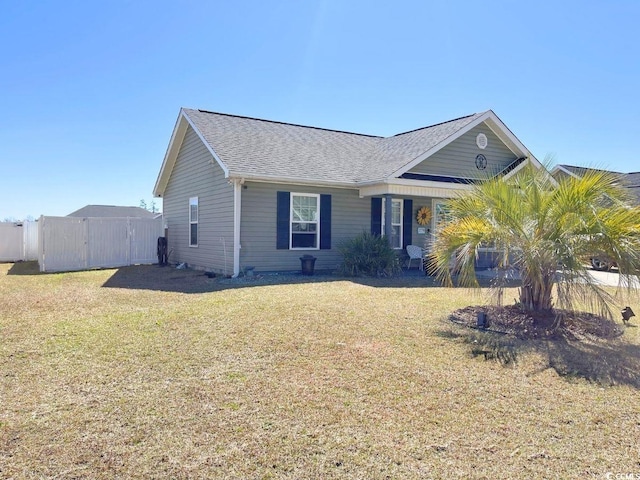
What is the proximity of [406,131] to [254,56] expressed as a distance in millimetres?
6647

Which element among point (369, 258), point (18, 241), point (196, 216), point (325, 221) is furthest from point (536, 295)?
point (18, 241)

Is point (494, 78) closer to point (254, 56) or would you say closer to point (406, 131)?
point (406, 131)

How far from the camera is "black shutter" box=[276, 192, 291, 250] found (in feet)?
41.7

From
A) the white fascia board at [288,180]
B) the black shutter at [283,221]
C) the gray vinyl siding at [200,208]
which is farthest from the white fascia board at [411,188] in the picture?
the gray vinyl siding at [200,208]

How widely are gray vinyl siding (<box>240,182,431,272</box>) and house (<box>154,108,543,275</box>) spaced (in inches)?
1.1

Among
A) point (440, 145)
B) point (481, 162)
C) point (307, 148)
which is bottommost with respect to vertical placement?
point (481, 162)

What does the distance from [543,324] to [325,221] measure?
790cm

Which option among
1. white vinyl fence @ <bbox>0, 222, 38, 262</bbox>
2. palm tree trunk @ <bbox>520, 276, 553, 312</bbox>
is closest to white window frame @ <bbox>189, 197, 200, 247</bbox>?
white vinyl fence @ <bbox>0, 222, 38, 262</bbox>

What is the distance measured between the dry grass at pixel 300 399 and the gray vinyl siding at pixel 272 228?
5.55 metres

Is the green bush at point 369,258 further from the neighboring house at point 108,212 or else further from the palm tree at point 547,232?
the neighboring house at point 108,212

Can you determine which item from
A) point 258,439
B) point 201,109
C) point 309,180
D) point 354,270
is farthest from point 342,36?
point 258,439

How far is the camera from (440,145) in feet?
44.7

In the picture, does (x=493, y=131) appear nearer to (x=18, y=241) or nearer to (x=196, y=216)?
(x=196, y=216)

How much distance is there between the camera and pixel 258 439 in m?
3.01
